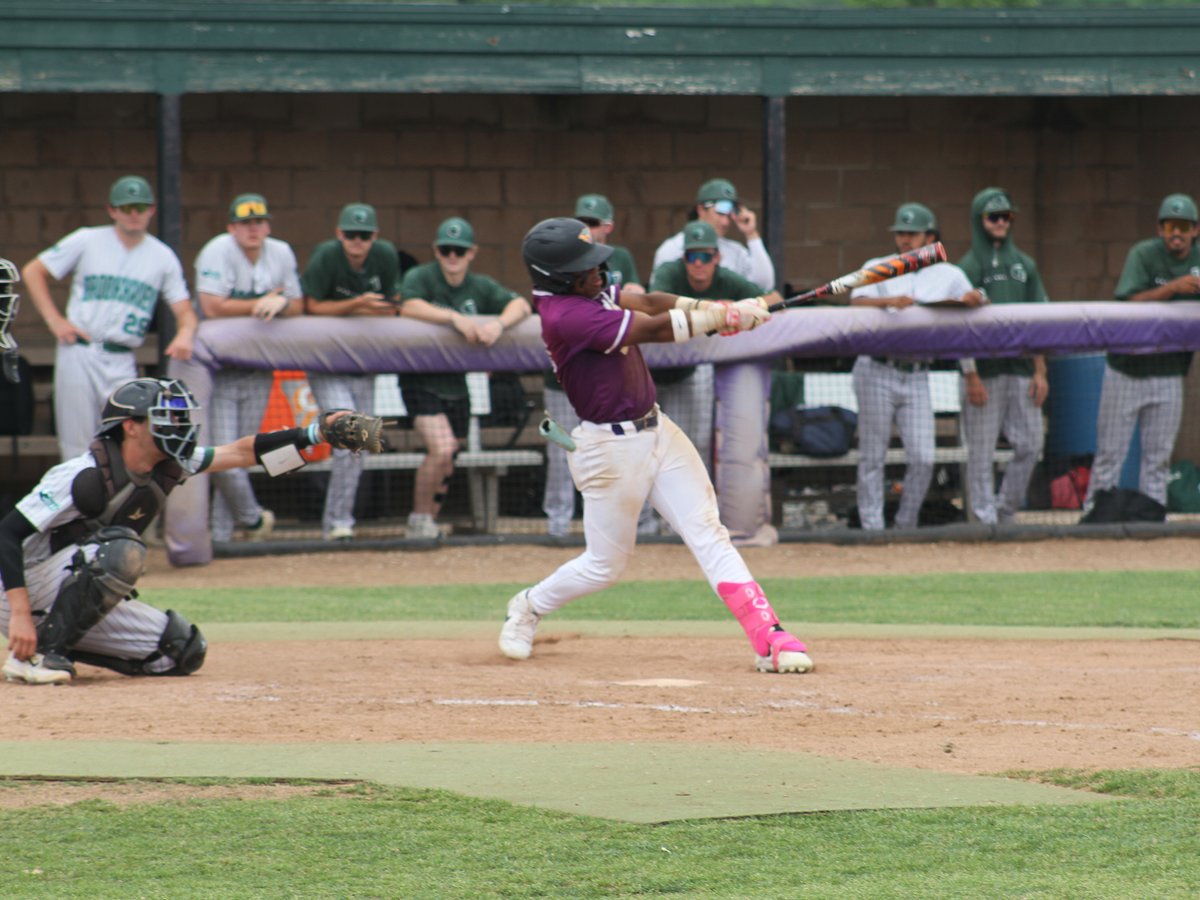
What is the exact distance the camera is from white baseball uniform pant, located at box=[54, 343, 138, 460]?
9422mm

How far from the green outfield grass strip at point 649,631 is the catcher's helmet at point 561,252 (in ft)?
6.29

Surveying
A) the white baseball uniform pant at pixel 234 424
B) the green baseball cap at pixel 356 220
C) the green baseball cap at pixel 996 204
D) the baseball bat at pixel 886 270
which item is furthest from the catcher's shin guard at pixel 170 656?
the green baseball cap at pixel 996 204

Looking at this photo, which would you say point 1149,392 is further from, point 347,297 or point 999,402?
point 347,297

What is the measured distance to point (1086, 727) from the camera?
525cm

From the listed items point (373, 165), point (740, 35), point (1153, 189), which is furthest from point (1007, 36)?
point (373, 165)

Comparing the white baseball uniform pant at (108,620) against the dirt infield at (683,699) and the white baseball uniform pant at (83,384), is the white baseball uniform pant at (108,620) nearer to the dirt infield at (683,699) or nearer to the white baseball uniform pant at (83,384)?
the dirt infield at (683,699)

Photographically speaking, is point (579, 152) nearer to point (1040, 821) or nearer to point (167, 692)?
point (167, 692)

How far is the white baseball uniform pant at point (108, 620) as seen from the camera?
20.1 feet

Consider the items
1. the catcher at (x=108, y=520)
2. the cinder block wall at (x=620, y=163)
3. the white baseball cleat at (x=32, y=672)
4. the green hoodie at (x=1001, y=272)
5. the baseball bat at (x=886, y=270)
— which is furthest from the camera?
the cinder block wall at (x=620, y=163)

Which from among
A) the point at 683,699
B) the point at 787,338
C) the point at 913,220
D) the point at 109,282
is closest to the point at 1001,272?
the point at 913,220

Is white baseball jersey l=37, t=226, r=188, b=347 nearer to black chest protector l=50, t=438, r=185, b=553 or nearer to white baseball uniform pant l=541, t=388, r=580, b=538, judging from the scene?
white baseball uniform pant l=541, t=388, r=580, b=538

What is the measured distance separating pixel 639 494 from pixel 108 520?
193 centimetres

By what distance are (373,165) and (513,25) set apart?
249 centimetres

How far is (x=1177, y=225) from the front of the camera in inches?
411
